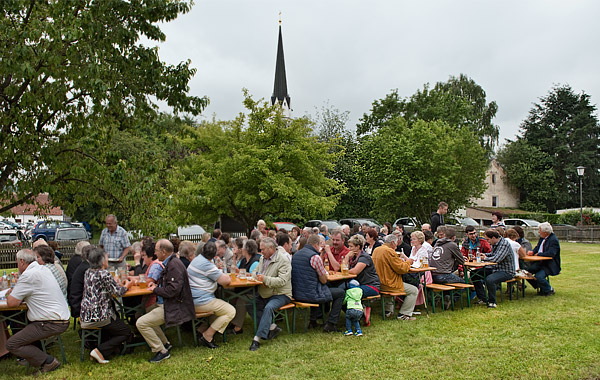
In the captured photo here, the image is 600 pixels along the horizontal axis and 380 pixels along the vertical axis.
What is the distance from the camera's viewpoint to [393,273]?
757cm

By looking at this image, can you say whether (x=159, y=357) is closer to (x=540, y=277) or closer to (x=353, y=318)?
(x=353, y=318)

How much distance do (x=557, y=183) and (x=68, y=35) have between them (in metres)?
54.6

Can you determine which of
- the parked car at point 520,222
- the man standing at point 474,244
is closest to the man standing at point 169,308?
the man standing at point 474,244

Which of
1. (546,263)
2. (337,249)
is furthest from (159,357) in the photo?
(546,263)

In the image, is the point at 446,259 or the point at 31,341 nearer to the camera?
the point at 31,341

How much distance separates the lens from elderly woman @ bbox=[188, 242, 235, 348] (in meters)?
6.13

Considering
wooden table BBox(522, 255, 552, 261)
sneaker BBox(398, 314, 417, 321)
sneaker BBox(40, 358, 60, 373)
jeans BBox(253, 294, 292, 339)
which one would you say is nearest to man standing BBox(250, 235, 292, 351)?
jeans BBox(253, 294, 292, 339)

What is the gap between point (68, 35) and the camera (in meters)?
6.15

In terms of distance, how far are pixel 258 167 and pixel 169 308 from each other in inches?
519

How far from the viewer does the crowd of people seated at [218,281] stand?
17.8 ft

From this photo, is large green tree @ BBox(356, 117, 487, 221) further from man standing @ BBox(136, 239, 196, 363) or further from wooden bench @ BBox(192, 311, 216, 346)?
man standing @ BBox(136, 239, 196, 363)

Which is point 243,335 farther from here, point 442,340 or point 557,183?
point 557,183

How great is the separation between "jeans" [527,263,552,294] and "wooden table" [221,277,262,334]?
6211mm

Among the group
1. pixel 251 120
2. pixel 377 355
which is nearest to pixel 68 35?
pixel 377 355
